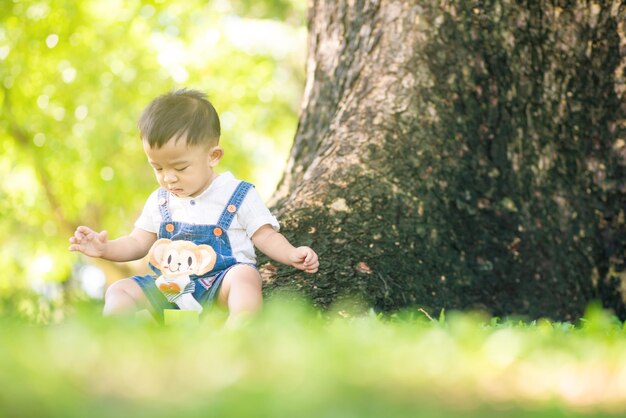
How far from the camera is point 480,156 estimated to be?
4.42 meters

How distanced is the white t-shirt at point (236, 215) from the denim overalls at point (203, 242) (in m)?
0.02

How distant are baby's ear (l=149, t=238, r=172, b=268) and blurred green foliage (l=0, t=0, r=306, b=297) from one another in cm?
599

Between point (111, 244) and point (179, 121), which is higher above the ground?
point (179, 121)

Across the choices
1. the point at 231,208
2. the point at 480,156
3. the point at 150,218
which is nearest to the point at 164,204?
the point at 150,218

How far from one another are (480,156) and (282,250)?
1.37 m

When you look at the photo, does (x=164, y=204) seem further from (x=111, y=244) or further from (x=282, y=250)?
(x=282, y=250)

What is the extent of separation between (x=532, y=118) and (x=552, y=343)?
2.35m

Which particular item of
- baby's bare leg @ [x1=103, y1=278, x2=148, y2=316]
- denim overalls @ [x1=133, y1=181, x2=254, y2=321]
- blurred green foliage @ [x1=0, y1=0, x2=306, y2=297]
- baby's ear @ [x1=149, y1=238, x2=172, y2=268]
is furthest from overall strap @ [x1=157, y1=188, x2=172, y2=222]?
blurred green foliage @ [x1=0, y1=0, x2=306, y2=297]

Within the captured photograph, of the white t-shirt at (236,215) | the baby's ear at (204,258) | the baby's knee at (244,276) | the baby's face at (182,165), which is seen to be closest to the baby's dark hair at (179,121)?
the baby's face at (182,165)

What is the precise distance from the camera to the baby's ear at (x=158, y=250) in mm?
3680

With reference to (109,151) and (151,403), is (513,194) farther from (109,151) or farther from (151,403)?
(109,151)

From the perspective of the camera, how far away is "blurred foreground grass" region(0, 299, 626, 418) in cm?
163

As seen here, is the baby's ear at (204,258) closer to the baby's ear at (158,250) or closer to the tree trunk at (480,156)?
the baby's ear at (158,250)

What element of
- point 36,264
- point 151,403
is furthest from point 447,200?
point 36,264
